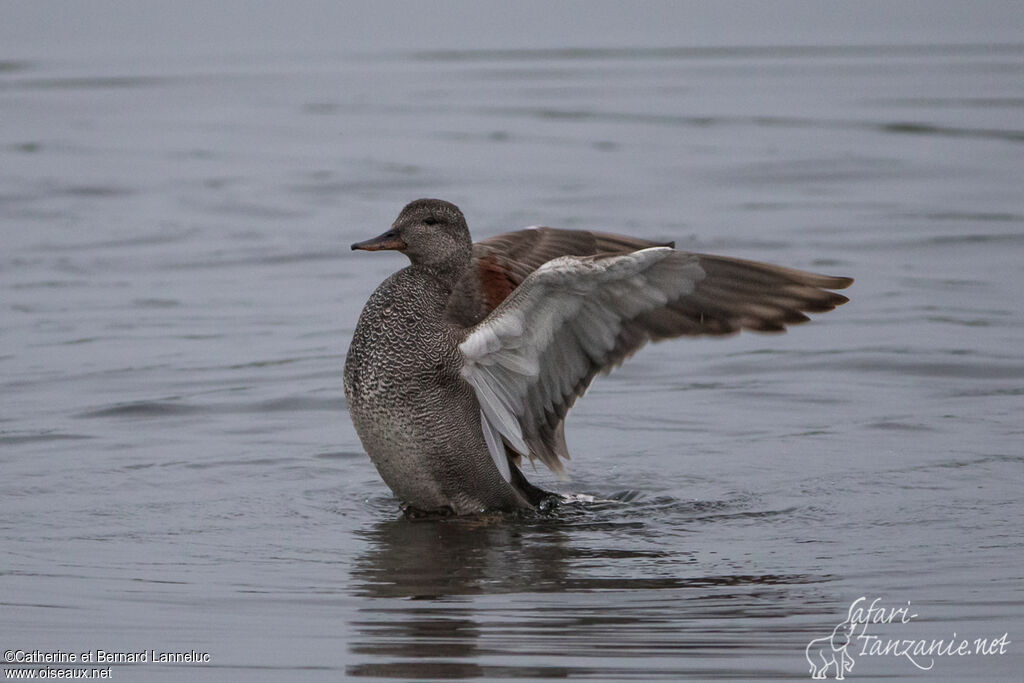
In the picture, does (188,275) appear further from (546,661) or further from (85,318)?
(546,661)

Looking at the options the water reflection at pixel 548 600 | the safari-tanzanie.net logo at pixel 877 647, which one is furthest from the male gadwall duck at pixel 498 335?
the safari-tanzanie.net logo at pixel 877 647

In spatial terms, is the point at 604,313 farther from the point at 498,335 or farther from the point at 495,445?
the point at 495,445

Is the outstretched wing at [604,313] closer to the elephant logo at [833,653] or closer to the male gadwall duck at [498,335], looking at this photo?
the male gadwall duck at [498,335]

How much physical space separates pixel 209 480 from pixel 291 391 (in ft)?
5.88

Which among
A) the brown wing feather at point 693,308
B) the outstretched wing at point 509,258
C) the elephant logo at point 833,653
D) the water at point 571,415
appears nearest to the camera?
the elephant logo at point 833,653

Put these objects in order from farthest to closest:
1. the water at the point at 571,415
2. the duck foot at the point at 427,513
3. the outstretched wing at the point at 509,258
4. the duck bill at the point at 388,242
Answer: the outstretched wing at the point at 509,258 < the duck foot at the point at 427,513 < the duck bill at the point at 388,242 < the water at the point at 571,415

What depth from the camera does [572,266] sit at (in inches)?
236

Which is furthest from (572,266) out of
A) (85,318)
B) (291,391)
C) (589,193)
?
(589,193)

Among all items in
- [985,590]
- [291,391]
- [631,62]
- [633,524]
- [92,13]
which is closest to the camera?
[985,590]

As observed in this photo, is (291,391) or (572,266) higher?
(572,266)

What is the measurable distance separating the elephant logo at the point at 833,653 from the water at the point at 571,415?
5cm

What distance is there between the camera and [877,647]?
17.0 feet

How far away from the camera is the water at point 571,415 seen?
551 centimetres

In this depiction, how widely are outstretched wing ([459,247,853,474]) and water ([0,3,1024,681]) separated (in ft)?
2.09
